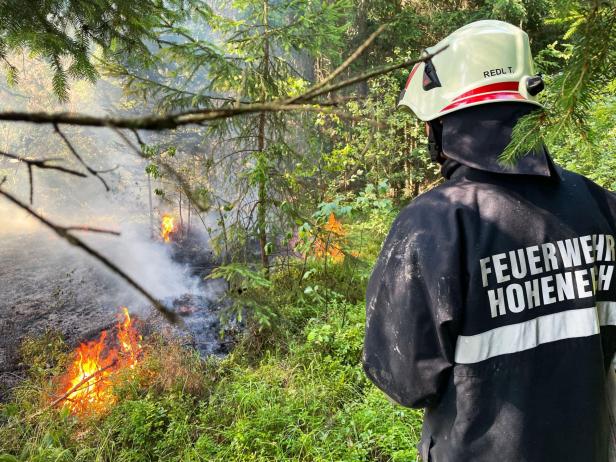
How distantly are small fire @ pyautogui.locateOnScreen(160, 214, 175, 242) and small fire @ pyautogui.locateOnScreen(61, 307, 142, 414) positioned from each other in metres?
6.23

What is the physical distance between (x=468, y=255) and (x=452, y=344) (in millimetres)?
304

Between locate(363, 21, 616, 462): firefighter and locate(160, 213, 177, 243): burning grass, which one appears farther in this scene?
locate(160, 213, 177, 243): burning grass

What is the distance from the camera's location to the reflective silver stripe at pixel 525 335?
1243mm

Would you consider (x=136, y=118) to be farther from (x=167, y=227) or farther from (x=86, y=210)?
(x=86, y=210)

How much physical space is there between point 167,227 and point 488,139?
12.9 m

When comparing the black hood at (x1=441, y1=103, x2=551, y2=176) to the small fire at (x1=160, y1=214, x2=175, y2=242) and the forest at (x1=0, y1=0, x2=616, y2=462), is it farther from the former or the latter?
the small fire at (x1=160, y1=214, x2=175, y2=242)

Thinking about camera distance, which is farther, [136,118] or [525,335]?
[525,335]

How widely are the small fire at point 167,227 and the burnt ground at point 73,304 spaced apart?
5.25 feet

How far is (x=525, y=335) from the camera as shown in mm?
1249

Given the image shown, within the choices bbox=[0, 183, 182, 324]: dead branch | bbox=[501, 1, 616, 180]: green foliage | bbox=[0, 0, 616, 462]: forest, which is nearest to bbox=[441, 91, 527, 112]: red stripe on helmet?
bbox=[0, 0, 616, 462]: forest

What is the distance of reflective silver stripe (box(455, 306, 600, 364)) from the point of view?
124 centimetres

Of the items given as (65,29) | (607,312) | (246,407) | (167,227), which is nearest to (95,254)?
(607,312)

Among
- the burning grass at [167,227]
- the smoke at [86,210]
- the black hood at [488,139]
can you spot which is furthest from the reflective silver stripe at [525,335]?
the burning grass at [167,227]

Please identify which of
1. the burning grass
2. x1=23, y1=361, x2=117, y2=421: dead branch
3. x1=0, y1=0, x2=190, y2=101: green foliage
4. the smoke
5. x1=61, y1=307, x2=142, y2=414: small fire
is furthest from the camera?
the burning grass
